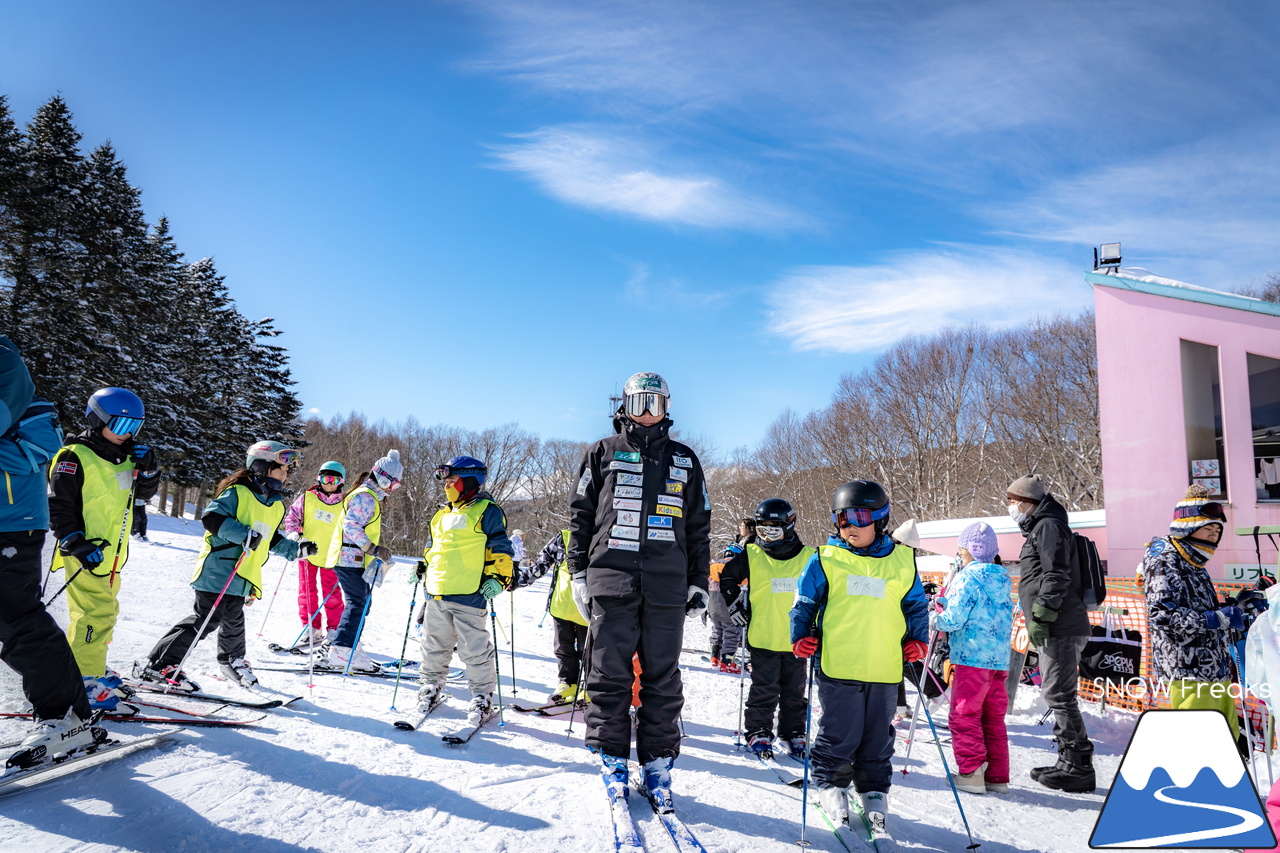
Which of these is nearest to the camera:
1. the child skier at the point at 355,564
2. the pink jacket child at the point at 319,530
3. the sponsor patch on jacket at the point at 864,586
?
the sponsor patch on jacket at the point at 864,586

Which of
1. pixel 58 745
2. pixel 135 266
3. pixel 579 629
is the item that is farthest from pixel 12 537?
pixel 135 266

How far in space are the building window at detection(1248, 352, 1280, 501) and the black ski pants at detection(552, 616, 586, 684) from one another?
34.6 feet

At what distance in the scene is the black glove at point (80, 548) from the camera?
4109mm

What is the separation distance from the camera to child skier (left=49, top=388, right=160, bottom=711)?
167 inches

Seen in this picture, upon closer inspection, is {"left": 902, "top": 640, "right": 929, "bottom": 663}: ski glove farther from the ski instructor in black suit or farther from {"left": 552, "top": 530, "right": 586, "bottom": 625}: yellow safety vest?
{"left": 552, "top": 530, "right": 586, "bottom": 625}: yellow safety vest

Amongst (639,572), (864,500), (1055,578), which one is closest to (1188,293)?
(1055,578)

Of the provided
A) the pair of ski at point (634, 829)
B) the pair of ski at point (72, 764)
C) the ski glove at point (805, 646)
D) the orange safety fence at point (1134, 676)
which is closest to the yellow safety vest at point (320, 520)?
the pair of ski at point (72, 764)

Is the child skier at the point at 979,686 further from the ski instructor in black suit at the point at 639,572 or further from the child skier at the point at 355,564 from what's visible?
the child skier at the point at 355,564

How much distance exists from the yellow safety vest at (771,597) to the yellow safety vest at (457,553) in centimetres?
216

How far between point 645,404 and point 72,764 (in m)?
3.58

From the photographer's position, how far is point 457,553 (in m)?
5.29

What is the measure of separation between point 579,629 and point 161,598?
21.3 ft

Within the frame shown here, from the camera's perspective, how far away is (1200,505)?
4.82 metres

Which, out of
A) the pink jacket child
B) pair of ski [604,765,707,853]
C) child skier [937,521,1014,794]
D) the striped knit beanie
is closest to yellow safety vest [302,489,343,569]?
the pink jacket child
